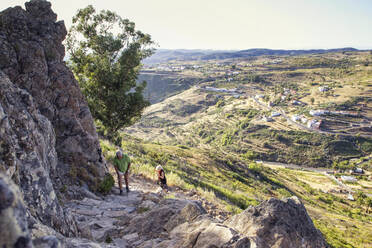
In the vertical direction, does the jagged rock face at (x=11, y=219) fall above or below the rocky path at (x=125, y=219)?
above

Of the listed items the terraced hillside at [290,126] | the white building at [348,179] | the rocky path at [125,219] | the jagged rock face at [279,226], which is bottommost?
the white building at [348,179]

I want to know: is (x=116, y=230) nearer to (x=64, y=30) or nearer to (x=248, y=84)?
(x=64, y=30)

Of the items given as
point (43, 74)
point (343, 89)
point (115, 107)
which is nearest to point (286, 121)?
point (343, 89)

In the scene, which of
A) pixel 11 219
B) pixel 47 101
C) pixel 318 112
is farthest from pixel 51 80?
pixel 318 112

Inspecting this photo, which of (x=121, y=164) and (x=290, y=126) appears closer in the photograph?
(x=121, y=164)

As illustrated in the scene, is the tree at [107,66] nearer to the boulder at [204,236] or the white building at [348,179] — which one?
the boulder at [204,236]

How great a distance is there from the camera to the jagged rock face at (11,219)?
4.54 feet

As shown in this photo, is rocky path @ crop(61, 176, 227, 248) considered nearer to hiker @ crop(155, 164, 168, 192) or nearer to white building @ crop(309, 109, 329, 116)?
hiker @ crop(155, 164, 168, 192)

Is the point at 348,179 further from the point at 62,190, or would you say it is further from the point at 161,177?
the point at 62,190

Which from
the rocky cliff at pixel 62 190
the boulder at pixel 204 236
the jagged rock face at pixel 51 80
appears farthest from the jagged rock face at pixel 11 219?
the jagged rock face at pixel 51 80

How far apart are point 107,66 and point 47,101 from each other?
24.6 feet

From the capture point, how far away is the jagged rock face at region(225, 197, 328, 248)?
13.7 feet

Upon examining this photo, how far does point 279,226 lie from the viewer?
4398 mm

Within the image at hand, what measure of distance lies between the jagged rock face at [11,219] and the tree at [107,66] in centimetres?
1355
